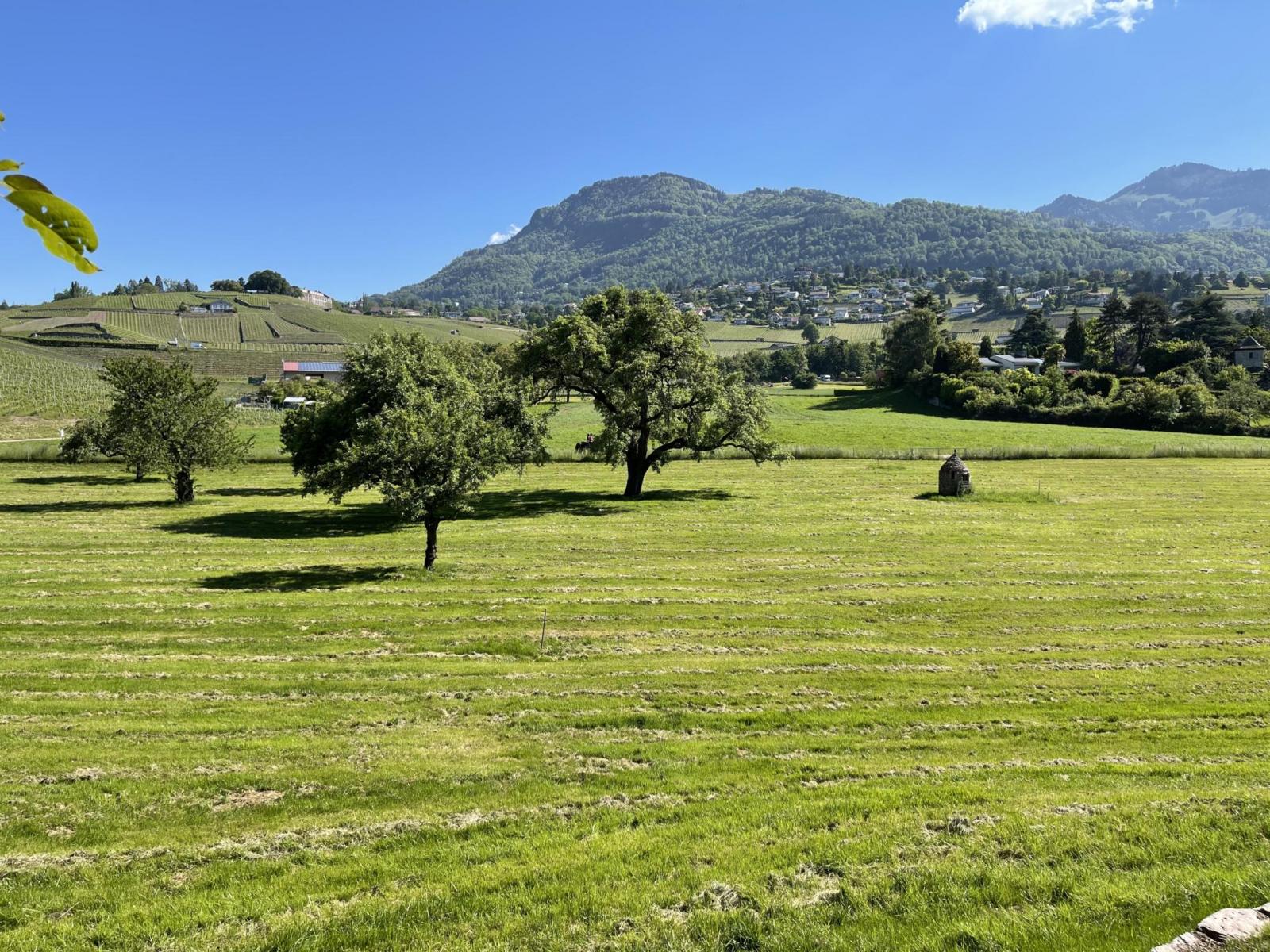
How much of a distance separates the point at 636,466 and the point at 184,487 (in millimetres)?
26163

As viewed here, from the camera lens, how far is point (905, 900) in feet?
23.7

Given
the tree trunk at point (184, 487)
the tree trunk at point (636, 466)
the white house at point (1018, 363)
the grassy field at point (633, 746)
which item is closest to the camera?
the grassy field at point (633, 746)

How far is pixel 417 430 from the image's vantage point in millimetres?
24469

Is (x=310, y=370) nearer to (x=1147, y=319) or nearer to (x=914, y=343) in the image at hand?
(x=914, y=343)

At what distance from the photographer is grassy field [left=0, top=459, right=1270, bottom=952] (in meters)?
7.30

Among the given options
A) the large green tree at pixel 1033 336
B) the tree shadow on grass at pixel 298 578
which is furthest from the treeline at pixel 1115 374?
the tree shadow on grass at pixel 298 578

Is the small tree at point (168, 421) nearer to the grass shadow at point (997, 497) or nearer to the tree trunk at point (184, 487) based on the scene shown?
the tree trunk at point (184, 487)

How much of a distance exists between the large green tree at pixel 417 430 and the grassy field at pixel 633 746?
305 cm

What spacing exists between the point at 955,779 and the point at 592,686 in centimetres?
714

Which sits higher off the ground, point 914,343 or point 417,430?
point 914,343

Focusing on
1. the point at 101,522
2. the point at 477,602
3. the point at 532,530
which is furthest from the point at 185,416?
the point at 477,602

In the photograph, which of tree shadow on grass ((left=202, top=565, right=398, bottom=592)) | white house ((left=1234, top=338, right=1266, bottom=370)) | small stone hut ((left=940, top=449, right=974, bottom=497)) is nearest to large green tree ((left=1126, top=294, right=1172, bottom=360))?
white house ((left=1234, top=338, right=1266, bottom=370))

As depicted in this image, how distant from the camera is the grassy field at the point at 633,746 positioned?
730 cm

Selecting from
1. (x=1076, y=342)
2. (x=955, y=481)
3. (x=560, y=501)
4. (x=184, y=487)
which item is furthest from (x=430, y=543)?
(x=1076, y=342)
